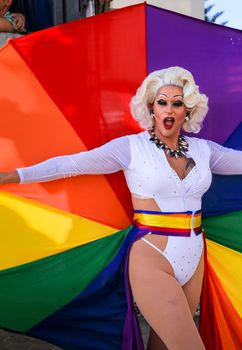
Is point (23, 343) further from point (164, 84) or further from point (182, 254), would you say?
point (164, 84)

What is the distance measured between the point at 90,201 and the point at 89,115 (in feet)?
1.37

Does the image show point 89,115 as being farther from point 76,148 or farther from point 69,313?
point 69,313

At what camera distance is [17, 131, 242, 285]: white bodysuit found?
7.12ft

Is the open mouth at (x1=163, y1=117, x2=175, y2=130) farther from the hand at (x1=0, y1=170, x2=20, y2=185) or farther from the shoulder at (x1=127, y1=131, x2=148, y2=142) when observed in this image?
the hand at (x1=0, y1=170, x2=20, y2=185)

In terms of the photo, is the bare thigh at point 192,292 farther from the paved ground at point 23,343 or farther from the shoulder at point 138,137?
the paved ground at point 23,343

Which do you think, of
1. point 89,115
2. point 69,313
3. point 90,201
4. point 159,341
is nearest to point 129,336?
point 159,341

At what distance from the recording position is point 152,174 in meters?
2.15

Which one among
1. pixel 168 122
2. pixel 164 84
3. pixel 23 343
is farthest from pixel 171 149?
pixel 23 343

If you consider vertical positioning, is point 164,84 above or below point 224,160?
above

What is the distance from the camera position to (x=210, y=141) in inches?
97.0

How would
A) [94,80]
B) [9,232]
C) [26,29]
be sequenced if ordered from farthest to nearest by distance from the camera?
1. [26,29]
2. [94,80]
3. [9,232]

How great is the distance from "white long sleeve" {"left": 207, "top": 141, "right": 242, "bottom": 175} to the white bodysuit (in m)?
0.11

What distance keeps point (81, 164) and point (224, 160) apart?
687mm

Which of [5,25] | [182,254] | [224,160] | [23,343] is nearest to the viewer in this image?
[182,254]
